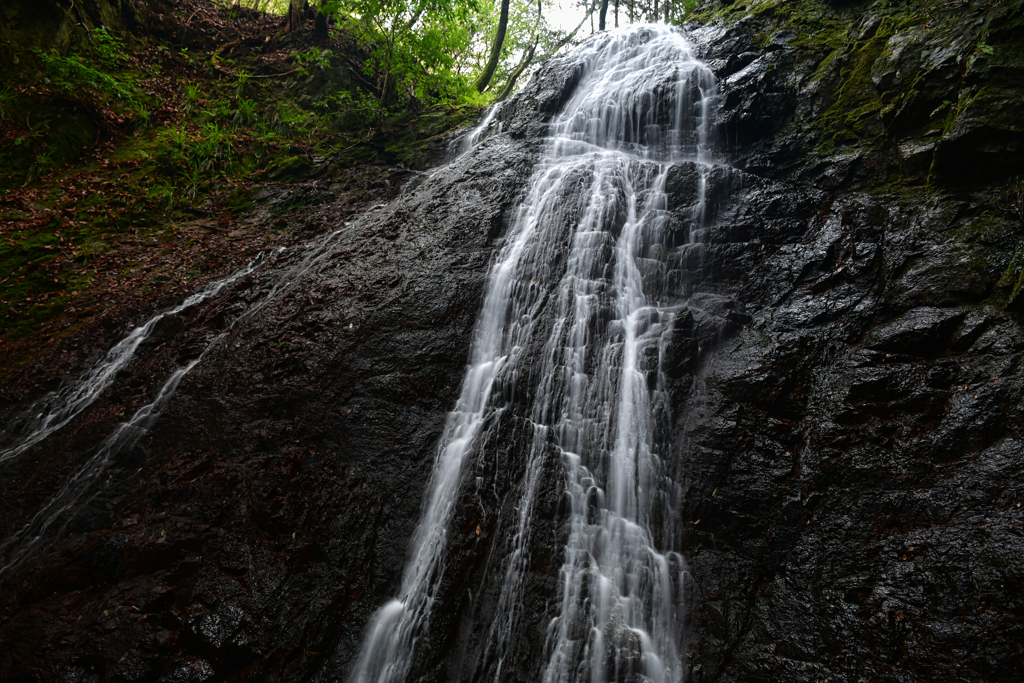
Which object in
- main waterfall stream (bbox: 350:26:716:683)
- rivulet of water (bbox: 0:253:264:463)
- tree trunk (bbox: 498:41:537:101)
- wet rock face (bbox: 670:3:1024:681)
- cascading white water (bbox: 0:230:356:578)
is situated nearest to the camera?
wet rock face (bbox: 670:3:1024:681)

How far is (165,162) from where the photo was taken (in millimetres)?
8961

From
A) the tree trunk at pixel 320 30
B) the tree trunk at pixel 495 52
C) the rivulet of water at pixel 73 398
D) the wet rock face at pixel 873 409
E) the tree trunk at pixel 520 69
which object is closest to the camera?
the wet rock face at pixel 873 409

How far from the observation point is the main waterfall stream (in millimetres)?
4008

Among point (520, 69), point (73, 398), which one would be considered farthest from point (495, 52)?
point (73, 398)

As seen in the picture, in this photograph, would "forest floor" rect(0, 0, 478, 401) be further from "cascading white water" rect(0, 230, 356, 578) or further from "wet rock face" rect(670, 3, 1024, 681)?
"wet rock face" rect(670, 3, 1024, 681)

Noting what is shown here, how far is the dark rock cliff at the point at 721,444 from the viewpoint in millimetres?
3631

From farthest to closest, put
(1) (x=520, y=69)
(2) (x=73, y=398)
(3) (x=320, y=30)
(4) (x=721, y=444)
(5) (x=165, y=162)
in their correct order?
(1) (x=520, y=69), (3) (x=320, y=30), (5) (x=165, y=162), (2) (x=73, y=398), (4) (x=721, y=444)

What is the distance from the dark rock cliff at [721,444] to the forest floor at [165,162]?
135cm

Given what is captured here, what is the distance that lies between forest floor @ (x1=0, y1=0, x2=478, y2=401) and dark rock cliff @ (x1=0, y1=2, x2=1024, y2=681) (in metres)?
1.35

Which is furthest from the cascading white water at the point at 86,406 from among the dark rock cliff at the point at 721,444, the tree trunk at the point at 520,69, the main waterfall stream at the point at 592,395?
the tree trunk at the point at 520,69

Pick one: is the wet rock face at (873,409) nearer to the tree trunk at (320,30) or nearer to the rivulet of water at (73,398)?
the rivulet of water at (73,398)

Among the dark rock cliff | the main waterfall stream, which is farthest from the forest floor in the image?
the main waterfall stream

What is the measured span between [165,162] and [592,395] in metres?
9.51

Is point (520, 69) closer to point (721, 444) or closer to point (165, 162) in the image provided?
point (165, 162)
